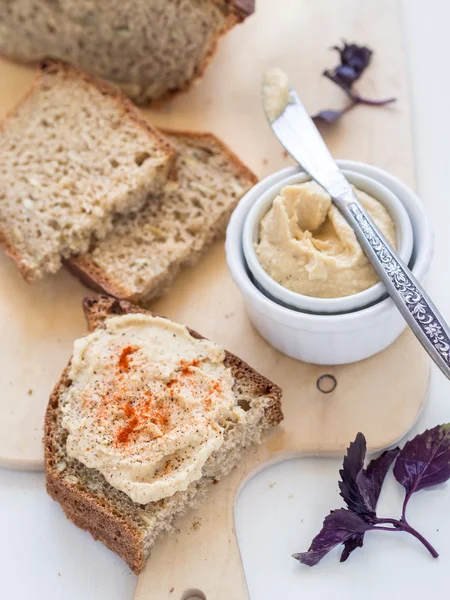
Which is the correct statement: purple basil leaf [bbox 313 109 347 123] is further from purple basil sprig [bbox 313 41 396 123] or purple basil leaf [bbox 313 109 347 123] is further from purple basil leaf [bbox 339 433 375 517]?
purple basil leaf [bbox 339 433 375 517]

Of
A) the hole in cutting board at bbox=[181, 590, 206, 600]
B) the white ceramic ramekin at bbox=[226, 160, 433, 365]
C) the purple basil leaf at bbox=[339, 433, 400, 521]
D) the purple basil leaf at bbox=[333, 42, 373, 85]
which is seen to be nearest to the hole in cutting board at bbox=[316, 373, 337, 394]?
the white ceramic ramekin at bbox=[226, 160, 433, 365]

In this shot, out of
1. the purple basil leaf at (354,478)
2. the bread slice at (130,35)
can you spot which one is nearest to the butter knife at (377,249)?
the purple basil leaf at (354,478)

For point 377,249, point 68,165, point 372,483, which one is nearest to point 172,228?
point 68,165

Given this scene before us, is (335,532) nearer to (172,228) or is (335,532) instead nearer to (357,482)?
(357,482)

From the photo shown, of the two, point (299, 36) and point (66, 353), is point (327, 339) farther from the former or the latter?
point (299, 36)

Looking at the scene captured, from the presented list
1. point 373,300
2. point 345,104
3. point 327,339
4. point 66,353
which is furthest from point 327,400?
point 345,104
